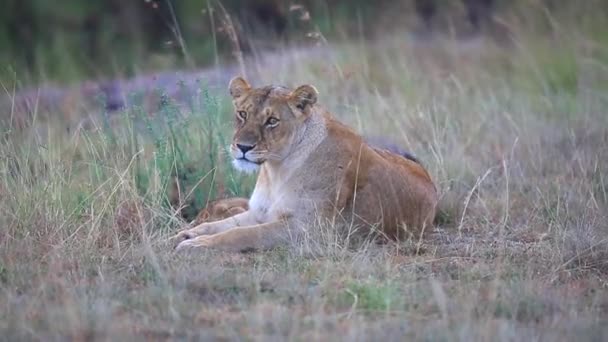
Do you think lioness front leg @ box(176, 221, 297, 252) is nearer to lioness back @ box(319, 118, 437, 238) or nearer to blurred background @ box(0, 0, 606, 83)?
lioness back @ box(319, 118, 437, 238)

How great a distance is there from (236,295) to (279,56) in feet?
21.8

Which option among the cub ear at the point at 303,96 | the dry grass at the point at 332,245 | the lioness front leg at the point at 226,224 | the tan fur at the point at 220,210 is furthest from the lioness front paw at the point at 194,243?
the cub ear at the point at 303,96

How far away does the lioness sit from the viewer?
22.6ft

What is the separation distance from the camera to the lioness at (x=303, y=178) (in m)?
6.88

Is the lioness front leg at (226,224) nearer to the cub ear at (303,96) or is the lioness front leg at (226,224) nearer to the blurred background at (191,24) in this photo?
the cub ear at (303,96)

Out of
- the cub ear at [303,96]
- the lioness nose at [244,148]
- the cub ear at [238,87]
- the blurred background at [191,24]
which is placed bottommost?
the blurred background at [191,24]

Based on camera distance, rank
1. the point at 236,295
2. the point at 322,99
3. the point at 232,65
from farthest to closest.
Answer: the point at 232,65 → the point at 322,99 → the point at 236,295

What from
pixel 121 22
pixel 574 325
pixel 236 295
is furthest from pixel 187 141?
pixel 121 22

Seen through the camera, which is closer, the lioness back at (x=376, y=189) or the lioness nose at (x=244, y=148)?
the lioness nose at (x=244, y=148)

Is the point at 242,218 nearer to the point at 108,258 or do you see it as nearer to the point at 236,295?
the point at 108,258

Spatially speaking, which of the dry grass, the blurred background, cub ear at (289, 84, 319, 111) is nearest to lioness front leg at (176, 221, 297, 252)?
the dry grass

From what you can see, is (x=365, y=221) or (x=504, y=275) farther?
(x=365, y=221)

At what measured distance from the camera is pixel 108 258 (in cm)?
627

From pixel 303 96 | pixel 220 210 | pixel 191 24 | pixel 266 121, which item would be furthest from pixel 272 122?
pixel 191 24
